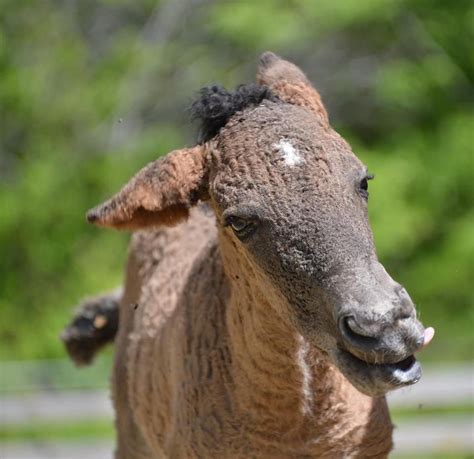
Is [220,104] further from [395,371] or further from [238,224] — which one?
[395,371]

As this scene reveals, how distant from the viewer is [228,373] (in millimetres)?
4453

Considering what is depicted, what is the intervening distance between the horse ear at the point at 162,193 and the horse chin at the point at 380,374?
103 cm

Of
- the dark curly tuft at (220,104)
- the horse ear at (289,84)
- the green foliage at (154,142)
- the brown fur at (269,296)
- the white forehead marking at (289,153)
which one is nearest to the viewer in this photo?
the brown fur at (269,296)

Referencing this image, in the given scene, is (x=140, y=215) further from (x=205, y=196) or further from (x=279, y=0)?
(x=279, y=0)

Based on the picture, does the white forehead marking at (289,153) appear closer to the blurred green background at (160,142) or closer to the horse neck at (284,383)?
the horse neck at (284,383)

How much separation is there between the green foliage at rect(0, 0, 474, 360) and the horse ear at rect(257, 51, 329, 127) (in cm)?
865

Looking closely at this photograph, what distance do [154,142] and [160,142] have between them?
0.30 feet

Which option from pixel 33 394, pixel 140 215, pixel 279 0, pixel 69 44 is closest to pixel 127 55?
pixel 69 44

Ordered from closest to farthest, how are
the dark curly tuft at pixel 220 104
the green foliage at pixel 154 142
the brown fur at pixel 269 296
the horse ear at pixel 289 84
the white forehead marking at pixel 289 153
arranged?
1. the brown fur at pixel 269 296
2. the white forehead marking at pixel 289 153
3. the dark curly tuft at pixel 220 104
4. the horse ear at pixel 289 84
5. the green foliage at pixel 154 142

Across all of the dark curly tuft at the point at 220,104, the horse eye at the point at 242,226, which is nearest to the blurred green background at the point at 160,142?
the dark curly tuft at the point at 220,104

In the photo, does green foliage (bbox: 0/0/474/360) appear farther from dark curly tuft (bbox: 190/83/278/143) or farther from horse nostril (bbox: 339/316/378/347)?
horse nostril (bbox: 339/316/378/347)

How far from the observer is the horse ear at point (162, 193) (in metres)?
4.25

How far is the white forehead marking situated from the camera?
3.83 metres

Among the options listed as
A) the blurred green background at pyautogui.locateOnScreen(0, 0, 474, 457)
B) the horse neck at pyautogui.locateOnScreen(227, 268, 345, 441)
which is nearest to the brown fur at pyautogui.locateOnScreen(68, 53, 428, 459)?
the horse neck at pyautogui.locateOnScreen(227, 268, 345, 441)
